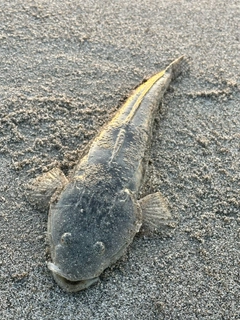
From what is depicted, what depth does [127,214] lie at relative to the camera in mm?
3113

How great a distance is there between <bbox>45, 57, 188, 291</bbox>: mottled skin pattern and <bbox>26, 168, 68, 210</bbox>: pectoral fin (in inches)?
6.1

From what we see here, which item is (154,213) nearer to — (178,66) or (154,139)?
(154,139)

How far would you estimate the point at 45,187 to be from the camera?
3365mm

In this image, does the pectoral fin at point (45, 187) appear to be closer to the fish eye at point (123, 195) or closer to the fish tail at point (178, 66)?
the fish eye at point (123, 195)

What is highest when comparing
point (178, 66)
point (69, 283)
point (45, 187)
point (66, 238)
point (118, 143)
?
point (178, 66)

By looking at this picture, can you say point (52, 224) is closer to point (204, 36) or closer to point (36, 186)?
point (36, 186)

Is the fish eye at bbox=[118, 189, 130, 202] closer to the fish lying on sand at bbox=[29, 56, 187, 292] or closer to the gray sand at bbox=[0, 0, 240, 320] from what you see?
the fish lying on sand at bbox=[29, 56, 187, 292]

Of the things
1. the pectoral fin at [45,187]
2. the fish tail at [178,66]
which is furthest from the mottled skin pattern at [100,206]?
the fish tail at [178,66]

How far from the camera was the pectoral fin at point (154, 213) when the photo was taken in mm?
3312

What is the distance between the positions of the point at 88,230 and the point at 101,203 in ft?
0.78

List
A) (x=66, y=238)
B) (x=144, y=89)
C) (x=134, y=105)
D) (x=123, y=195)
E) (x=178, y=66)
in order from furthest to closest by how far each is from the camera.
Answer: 1. (x=178, y=66)
2. (x=144, y=89)
3. (x=134, y=105)
4. (x=123, y=195)
5. (x=66, y=238)

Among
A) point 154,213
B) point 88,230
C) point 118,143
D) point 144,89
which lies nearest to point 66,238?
point 88,230

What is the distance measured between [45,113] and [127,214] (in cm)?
140

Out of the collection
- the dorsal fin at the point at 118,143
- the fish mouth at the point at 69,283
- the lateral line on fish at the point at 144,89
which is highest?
the lateral line on fish at the point at 144,89
